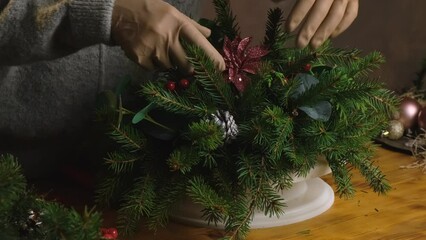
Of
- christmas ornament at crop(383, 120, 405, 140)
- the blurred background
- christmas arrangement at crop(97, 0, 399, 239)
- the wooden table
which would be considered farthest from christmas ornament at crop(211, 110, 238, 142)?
the blurred background

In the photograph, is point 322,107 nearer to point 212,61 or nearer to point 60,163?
point 212,61

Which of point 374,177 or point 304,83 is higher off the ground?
point 304,83

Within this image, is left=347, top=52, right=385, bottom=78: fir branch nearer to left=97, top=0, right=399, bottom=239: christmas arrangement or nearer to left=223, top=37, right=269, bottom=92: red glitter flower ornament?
left=97, top=0, right=399, bottom=239: christmas arrangement

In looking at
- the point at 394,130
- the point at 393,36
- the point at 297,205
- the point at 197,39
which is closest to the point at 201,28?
the point at 197,39

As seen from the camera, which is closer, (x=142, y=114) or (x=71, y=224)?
(x=71, y=224)

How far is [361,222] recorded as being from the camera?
2.82 feet

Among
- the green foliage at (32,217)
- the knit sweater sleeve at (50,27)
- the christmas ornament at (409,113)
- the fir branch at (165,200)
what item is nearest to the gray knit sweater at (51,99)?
the knit sweater sleeve at (50,27)

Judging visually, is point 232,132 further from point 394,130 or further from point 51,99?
point 394,130

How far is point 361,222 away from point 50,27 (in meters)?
0.40

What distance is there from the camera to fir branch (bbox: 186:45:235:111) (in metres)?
0.76

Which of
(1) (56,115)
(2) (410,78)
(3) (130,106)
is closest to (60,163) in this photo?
(1) (56,115)

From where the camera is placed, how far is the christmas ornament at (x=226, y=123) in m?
0.78

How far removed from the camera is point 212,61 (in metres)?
0.78

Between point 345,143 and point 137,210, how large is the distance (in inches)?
9.3
